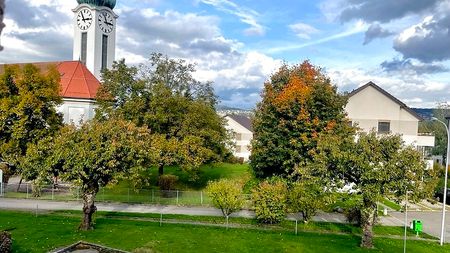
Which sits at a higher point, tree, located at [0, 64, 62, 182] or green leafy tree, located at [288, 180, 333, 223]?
tree, located at [0, 64, 62, 182]

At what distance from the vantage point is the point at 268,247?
19406 millimetres

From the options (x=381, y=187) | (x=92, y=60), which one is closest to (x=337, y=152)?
(x=381, y=187)

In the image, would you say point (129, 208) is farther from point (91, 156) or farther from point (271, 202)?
point (271, 202)

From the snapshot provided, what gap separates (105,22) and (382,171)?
54099 mm

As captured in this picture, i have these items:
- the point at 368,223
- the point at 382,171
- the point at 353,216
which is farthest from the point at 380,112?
the point at 382,171

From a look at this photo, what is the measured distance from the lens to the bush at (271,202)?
24.0 m

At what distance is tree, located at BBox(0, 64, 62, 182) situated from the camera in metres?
30.6

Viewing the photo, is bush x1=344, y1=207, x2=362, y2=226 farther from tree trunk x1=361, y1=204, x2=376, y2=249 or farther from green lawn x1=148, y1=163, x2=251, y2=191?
green lawn x1=148, y1=163, x2=251, y2=191

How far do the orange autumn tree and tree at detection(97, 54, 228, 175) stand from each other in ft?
13.2

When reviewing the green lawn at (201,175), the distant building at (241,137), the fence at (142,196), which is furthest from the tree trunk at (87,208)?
the distant building at (241,137)

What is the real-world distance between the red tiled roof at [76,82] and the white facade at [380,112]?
96.6 feet

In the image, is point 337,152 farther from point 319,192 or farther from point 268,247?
point 268,247

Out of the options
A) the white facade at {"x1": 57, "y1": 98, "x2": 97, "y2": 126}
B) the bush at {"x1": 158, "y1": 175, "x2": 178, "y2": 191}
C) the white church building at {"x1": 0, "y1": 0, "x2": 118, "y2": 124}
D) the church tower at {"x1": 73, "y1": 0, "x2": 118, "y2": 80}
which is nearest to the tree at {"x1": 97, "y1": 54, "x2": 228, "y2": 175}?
the bush at {"x1": 158, "y1": 175, "x2": 178, "y2": 191}

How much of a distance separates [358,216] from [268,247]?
27.1 ft
